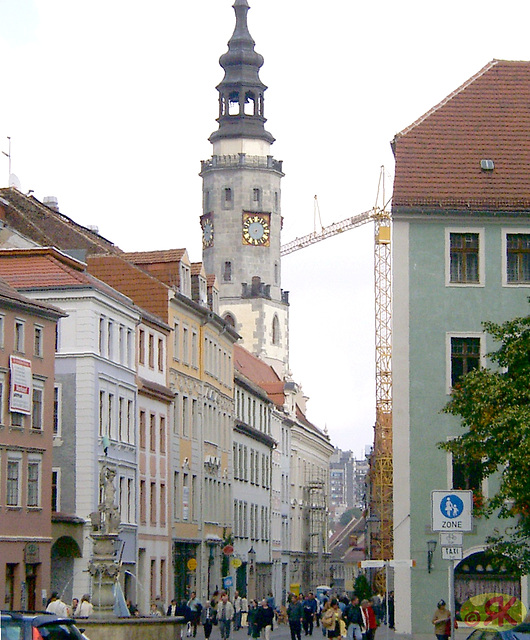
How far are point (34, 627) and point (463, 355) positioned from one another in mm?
28109

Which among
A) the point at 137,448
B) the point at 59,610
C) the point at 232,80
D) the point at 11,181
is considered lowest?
the point at 59,610

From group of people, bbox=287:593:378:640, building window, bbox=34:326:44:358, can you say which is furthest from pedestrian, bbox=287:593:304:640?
building window, bbox=34:326:44:358

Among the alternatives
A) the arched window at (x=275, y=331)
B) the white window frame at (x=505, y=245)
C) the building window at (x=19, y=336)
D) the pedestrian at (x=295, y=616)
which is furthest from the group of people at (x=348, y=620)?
the arched window at (x=275, y=331)

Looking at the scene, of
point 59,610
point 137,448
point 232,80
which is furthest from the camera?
point 232,80

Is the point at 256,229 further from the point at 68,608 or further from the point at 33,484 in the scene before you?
the point at 68,608

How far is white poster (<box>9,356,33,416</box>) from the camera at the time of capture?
53406 millimetres

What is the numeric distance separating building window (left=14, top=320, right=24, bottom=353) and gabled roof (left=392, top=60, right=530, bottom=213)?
14.0 m

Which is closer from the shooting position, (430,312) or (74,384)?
(430,312)

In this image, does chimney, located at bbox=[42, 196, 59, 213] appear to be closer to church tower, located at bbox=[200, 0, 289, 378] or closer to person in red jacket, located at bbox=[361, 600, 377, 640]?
person in red jacket, located at bbox=[361, 600, 377, 640]

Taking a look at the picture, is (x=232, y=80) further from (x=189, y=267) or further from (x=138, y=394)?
(x=138, y=394)

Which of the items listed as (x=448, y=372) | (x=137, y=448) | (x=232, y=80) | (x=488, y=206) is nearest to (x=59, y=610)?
(x=448, y=372)

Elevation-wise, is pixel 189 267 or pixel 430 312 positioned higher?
pixel 189 267

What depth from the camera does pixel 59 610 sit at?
3994cm

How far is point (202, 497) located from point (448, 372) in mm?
29938
